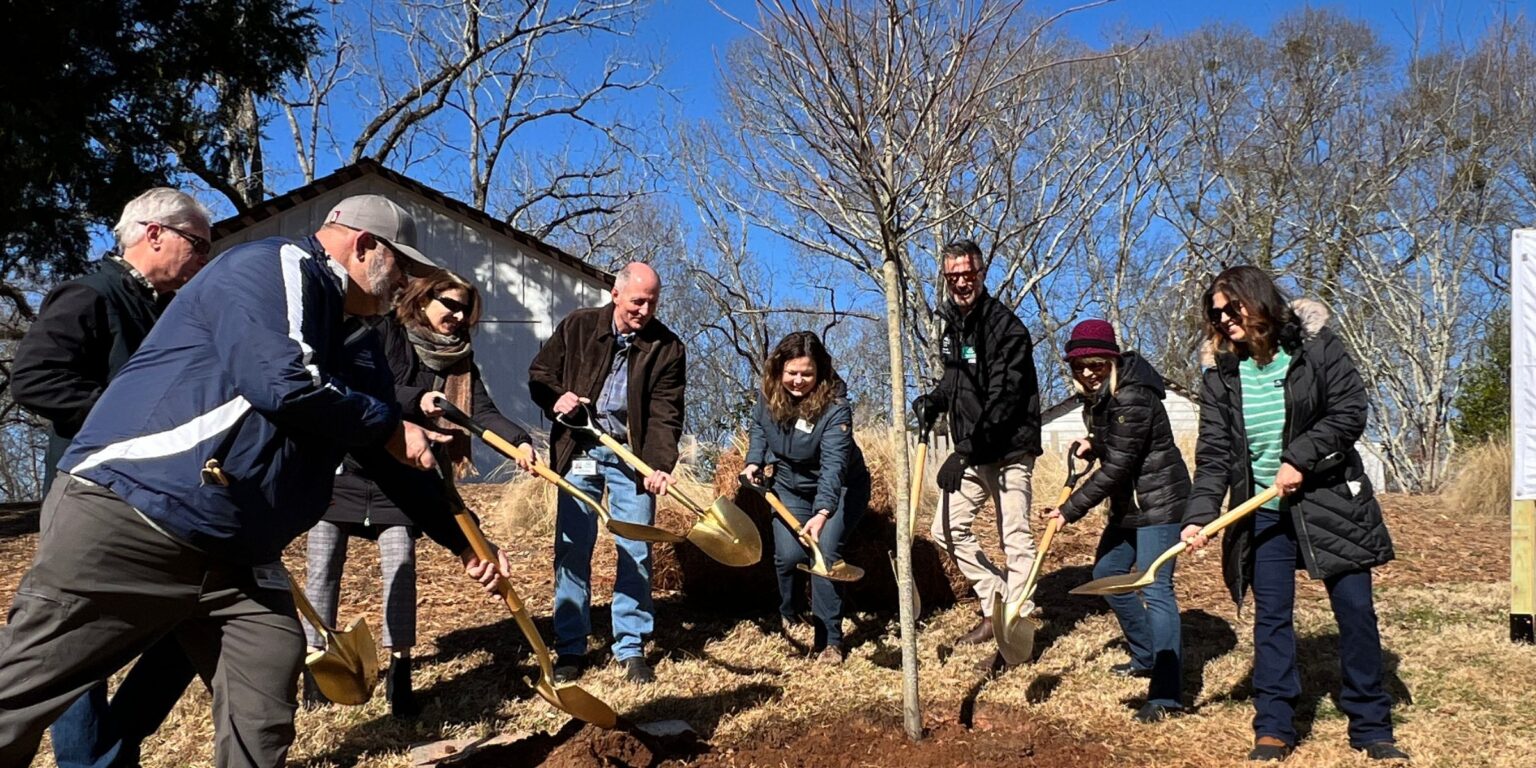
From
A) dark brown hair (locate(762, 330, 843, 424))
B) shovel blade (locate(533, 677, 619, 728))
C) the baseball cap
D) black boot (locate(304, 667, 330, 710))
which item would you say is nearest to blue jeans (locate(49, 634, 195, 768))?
black boot (locate(304, 667, 330, 710))

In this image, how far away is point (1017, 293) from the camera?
21078 millimetres

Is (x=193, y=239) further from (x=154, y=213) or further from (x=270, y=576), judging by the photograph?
(x=270, y=576)

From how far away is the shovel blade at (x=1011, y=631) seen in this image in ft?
13.9

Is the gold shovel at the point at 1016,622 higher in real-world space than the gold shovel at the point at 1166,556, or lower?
lower

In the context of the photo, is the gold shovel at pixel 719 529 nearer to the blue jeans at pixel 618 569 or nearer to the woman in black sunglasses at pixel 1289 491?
the blue jeans at pixel 618 569

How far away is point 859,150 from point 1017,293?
18185 millimetres

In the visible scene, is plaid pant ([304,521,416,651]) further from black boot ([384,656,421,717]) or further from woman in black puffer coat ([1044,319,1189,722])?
woman in black puffer coat ([1044,319,1189,722])

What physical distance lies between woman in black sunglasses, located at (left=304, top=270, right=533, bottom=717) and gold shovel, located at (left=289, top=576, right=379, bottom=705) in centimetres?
62

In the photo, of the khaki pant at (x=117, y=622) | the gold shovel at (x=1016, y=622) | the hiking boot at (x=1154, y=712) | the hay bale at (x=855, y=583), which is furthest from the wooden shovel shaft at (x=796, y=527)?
the khaki pant at (x=117, y=622)

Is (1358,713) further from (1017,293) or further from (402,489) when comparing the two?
(1017,293)

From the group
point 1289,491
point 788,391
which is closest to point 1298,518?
point 1289,491

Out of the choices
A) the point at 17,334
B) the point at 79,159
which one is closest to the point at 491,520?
the point at 79,159

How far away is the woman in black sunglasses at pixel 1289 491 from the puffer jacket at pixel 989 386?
1200mm

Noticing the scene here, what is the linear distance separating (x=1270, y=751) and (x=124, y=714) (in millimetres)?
3831
